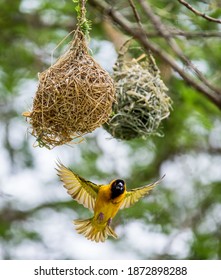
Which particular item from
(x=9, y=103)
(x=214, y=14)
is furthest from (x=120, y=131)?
(x=9, y=103)

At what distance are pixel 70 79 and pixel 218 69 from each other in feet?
8.32

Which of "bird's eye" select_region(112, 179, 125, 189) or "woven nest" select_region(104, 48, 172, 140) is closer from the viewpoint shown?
"bird's eye" select_region(112, 179, 125, 189)

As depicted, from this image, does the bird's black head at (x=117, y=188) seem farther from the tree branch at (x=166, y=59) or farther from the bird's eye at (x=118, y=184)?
the tree branch at (x=166, y=59)

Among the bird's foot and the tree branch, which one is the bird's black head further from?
the tree branch

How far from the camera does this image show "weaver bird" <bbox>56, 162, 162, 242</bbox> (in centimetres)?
340

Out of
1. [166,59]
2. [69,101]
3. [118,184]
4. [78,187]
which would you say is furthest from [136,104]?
[69,101]

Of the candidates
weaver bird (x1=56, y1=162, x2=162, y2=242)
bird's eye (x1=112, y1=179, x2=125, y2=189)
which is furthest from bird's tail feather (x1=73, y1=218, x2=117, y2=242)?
bird's eye (x1=112, y1=179, x2=125, y2=189)

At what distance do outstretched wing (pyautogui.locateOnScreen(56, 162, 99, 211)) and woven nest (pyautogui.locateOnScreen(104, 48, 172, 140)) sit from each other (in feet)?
1.53

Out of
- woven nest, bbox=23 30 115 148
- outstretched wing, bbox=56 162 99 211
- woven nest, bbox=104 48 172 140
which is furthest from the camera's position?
woven nest, bbox=104 48 172 140

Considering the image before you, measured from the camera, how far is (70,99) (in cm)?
319

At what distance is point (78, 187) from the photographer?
3.47 meters

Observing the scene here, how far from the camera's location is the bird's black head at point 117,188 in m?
3.56

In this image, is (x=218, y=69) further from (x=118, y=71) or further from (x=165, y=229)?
(x=118, y=71)

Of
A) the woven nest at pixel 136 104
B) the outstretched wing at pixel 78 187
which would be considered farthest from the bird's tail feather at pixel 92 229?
the woven nest at pixel 136 104
